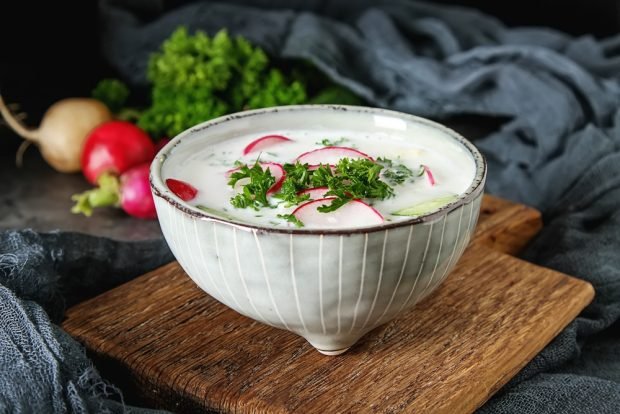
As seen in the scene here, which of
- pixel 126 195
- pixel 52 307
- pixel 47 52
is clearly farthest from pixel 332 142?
pixel 47 52

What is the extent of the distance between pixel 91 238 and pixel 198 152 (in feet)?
0.87

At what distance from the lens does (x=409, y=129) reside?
1.30m

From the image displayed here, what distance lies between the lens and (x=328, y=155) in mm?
1197

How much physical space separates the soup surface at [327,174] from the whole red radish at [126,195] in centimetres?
45

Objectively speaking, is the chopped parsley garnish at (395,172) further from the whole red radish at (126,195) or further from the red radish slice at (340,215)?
the whole red radish at (126,195)

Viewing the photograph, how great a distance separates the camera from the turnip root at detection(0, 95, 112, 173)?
6.35 ft

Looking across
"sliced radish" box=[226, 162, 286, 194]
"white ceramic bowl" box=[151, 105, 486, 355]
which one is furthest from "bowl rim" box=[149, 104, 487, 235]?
"sliced radish" box=[226, 162, 286, 194]

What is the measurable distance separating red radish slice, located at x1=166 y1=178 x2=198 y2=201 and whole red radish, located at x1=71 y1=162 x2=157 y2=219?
57 cm

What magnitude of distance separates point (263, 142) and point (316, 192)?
0.68 ft

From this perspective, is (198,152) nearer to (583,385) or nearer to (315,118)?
(315,118)

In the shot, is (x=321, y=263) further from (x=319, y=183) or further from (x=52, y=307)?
(x=52, y=307)

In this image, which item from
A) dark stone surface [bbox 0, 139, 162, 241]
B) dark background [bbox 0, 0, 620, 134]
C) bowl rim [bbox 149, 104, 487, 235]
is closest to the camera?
bowl rim [bbox 149, 104, 487, 235]

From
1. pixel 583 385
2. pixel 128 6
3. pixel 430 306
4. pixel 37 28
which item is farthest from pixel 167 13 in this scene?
pixel 583 385

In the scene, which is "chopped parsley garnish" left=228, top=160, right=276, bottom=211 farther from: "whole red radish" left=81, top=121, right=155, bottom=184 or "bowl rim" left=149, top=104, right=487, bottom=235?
"whole red radish" left=81, top=121, right=155, bottom=184
